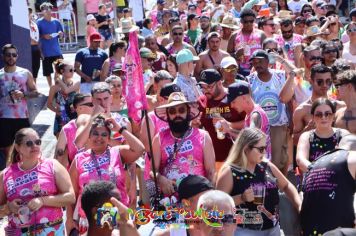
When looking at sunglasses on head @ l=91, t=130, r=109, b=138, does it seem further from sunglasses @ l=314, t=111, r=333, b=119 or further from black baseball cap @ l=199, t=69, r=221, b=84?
black baseball cap @ l=199, t=69, r=221, b=84

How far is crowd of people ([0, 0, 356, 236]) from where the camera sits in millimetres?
5645

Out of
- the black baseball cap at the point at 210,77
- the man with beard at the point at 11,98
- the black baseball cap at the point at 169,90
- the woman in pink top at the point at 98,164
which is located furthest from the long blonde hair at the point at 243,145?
the man with beard at the point at 11,98

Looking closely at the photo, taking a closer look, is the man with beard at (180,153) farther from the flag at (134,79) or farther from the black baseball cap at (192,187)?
the black baseball cap at (192,187)

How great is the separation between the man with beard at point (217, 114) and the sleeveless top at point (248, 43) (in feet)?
11.1

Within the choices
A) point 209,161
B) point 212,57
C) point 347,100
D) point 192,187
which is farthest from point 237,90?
point 212,57

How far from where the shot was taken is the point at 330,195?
19.5ft

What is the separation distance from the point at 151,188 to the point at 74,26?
18120 millimetres

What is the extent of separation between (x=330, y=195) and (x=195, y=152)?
51.7 inches

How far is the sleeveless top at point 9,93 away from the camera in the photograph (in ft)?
35.2

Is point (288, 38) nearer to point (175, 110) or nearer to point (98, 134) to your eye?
point (175, 110)

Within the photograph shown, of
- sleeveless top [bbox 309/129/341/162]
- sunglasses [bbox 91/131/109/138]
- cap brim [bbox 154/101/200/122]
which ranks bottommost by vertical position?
sleeveless top [bbox 309/129/341/162]

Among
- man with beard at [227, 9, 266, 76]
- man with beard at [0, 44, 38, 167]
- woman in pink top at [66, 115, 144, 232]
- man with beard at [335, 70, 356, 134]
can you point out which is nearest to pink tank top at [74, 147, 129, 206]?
woman in pink top at [66, 115, 144, 232]

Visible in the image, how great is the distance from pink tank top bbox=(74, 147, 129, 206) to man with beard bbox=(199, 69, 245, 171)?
137cm

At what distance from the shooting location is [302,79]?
31.4 ft
